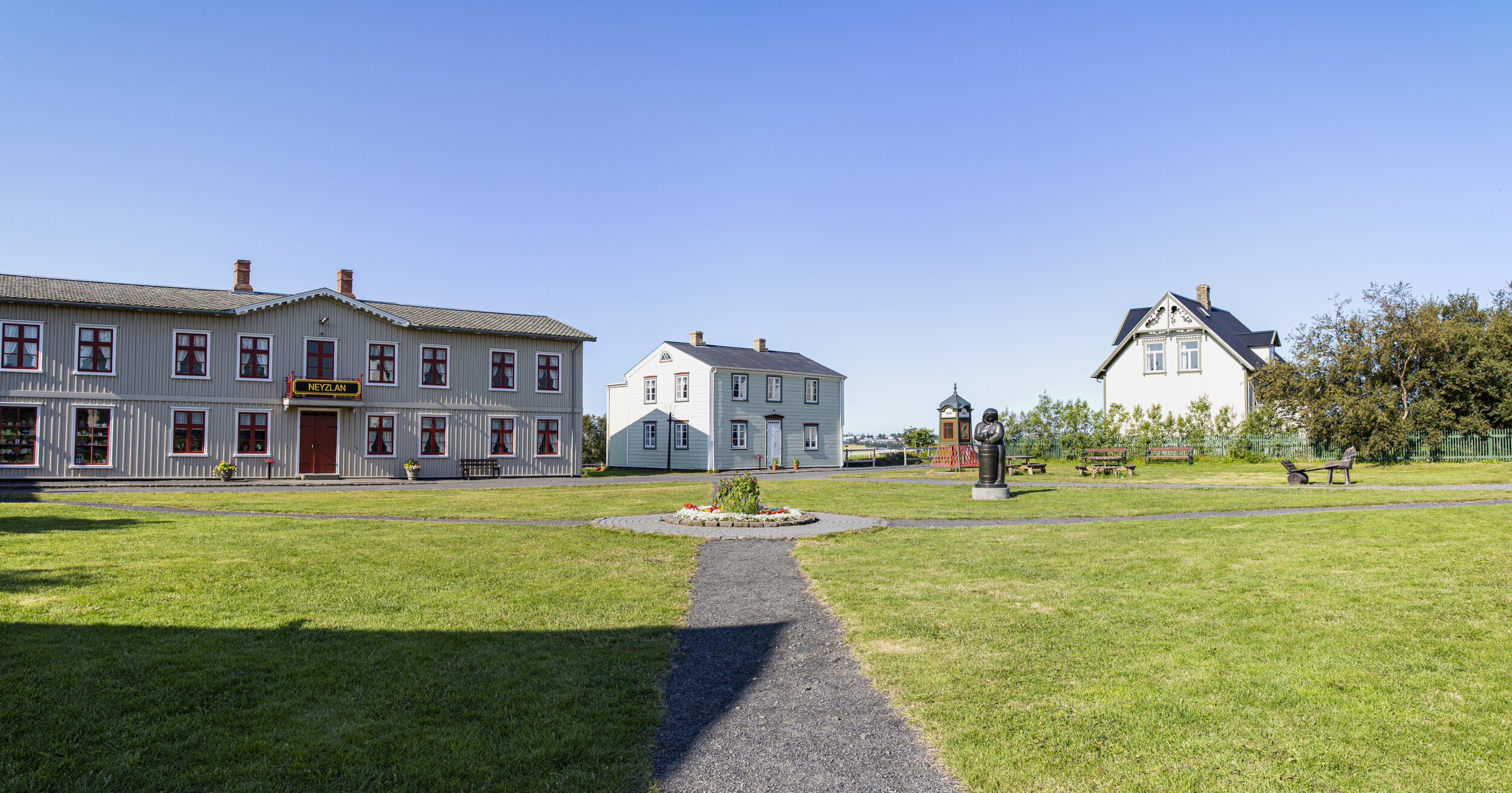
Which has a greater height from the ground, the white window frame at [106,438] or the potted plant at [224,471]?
the white window frame at [106,438]

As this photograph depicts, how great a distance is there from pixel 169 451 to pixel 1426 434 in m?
47.0

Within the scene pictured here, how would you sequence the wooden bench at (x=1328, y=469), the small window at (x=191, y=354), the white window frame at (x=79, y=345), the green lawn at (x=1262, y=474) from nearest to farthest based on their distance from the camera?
1. the wooden bench at (x=1328, y=469)
2. the green lawn at (x=1262, y=474)
3. the white window frame at (x=79, y=345)
4. the small window at (x=191, y=354)

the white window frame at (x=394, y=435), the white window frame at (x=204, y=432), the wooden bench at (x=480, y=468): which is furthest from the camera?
the wooden bench at (x=480, y=468)

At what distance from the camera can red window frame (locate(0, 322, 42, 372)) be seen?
2766cm

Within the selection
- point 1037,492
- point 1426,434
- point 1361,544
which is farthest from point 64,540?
point 1426,434

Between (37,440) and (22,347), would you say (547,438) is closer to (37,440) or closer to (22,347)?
(37,440)

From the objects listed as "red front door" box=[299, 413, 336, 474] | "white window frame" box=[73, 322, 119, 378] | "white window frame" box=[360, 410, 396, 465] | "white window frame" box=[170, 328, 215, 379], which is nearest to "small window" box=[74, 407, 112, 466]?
"white window frame" box=[73, 322, 119, 378]

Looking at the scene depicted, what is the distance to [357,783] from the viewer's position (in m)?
4.09

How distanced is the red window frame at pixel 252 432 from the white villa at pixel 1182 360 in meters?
38.5

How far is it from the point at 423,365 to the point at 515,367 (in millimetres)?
3570

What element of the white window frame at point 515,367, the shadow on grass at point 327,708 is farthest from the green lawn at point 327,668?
the white window frame at point 515,367

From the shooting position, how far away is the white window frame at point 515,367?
115 feet

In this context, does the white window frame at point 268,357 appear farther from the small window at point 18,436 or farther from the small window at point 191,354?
the small window at point 18,436

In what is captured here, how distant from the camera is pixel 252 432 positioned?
3070 centimetres
